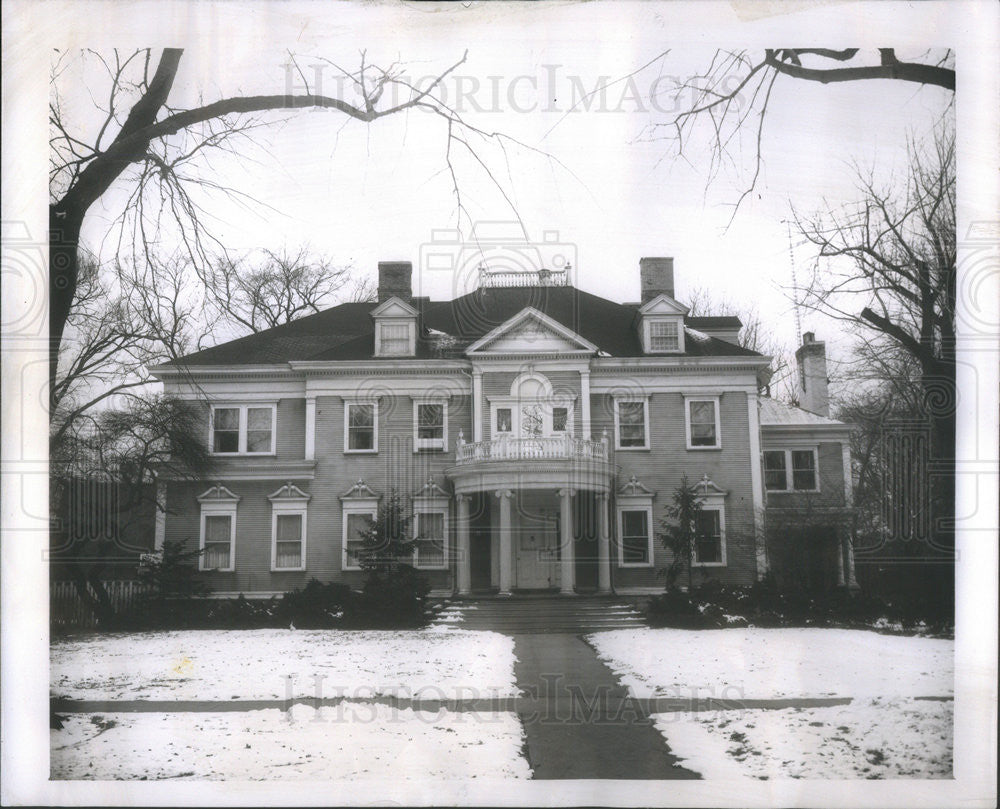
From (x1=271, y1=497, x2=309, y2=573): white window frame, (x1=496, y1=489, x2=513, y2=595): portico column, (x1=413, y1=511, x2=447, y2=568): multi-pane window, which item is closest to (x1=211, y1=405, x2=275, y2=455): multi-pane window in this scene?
(x1=271, y1=497, x2=309, y2=573): white window frame

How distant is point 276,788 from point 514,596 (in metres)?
1.61

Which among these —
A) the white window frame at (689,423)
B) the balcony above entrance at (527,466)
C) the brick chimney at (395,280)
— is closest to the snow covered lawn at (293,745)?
the balcony above entrance at (527,466)

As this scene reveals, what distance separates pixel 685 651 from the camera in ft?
15.5

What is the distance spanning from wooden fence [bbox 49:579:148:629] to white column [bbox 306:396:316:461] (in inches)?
47.5

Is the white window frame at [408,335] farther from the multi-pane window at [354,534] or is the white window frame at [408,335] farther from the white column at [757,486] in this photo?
the white column at [757,486]

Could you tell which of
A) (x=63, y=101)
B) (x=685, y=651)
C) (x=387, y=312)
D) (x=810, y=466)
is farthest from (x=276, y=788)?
(x=63, y=101)

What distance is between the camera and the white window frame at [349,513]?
16.5ft

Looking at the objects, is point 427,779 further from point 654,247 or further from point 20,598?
point 654,247

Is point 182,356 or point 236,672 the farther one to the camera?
point 182,356

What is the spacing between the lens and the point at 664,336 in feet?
17.7

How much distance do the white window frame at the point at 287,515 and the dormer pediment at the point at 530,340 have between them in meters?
1.39

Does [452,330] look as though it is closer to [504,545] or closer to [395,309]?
[395,309]

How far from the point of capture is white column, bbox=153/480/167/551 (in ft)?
16.1

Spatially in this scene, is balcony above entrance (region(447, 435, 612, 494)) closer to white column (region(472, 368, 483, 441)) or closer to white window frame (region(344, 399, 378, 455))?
white column (region(472, 368, 483, 441))
